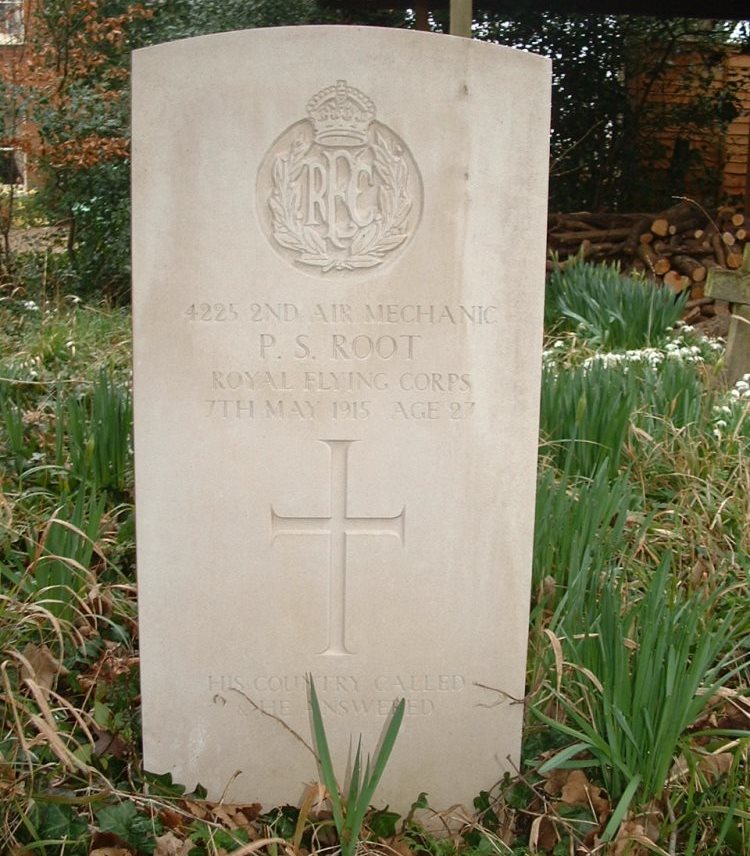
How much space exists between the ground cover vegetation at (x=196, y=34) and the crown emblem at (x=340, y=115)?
198 inches

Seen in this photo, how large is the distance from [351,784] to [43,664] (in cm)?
92

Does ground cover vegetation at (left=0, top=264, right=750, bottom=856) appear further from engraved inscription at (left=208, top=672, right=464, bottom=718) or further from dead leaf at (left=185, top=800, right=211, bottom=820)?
engraved inscription at (left=208, top=672, right=464, bottom=718)

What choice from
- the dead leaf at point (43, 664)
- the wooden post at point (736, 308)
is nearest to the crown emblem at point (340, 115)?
the dead leaf at point (43, 664)

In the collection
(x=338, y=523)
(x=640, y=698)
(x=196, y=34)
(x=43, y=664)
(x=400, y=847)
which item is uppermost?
(x=196, y=34)

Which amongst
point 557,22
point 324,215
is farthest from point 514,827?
point 557,22

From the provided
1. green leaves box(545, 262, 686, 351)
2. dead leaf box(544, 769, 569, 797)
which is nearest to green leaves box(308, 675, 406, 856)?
dead leaf box(544, 769, 569, 797)

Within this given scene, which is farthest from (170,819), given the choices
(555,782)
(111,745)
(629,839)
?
(629,839)

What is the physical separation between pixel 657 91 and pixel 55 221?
6151 millimetres

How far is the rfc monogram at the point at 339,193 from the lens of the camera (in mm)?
2086

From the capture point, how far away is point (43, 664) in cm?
260

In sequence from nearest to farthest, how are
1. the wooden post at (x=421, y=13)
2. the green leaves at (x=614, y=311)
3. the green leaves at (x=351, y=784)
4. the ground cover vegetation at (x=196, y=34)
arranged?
the green leaves at (x=351, y=784), the green leaves at (x=614, y=311), the ground cover vegetation at (x=196, y=34), the wooden post at (x=421, y=13)

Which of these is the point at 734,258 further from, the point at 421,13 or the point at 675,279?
the point at 421,13

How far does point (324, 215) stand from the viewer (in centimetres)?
213

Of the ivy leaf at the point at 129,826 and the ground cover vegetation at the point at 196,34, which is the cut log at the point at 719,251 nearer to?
the ground cover vegetation at the point at 196,34
